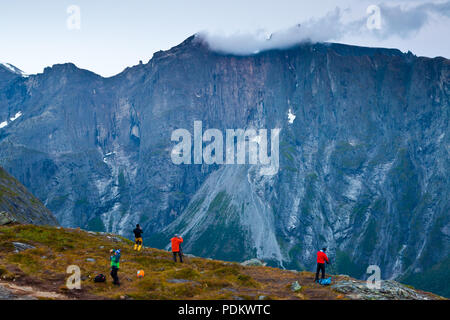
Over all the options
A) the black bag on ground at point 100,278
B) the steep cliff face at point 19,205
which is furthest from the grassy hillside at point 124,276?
the steep cliff face at point 19,205

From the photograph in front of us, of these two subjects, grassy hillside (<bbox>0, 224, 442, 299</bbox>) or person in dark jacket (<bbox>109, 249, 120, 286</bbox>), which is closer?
grassy hillside (<bbox>0, 224, 442, 299</bbox>)

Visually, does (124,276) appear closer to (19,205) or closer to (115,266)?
(115,266)

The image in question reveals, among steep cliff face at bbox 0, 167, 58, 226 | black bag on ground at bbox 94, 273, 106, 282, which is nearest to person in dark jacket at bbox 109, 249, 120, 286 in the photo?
black bag on ground at bbox 94, 273, 106, 282

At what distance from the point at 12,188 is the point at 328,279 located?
125 m

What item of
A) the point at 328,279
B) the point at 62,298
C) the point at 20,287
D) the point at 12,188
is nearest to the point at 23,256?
the point at 20,287

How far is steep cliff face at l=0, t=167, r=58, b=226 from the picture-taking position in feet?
380

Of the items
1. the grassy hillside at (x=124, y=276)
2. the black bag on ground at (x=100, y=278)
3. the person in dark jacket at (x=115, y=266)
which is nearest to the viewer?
the grassy hillside at (x=124, y=276)

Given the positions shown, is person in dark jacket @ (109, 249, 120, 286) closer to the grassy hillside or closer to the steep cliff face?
the grassy hillside

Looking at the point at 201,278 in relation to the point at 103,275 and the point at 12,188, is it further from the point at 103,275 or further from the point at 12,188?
the point at 12,188

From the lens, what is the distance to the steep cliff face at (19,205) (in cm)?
11572

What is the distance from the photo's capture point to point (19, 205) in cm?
12912

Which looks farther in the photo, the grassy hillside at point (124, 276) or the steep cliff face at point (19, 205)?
the steep cliff face at point (19, 205)

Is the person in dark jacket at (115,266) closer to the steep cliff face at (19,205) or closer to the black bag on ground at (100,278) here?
the black bag on ground at (100,278)

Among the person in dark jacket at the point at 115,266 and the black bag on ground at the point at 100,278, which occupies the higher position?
the person in dark jacket at the point at 115,266
